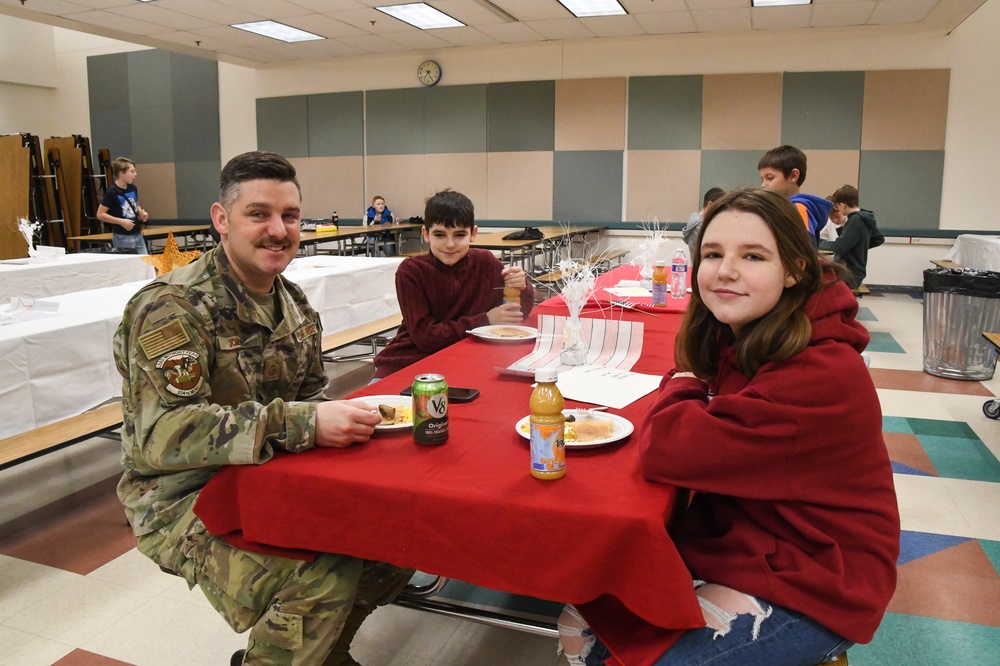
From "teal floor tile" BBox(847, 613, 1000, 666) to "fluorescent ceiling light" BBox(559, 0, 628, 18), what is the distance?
23.2ft

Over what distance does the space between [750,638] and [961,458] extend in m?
2.92

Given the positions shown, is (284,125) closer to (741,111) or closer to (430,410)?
(741,111)

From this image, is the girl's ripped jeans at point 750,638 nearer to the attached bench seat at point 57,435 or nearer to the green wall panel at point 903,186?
the attached bench seat at point 57,435

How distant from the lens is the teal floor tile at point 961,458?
332 cm

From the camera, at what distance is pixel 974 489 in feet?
10.3

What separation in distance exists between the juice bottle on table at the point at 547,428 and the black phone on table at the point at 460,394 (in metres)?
0.52

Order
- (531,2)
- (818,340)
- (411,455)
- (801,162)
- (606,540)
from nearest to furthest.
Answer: (606,540)
(818,340)
(411,455)
(801,162)
(531,2)

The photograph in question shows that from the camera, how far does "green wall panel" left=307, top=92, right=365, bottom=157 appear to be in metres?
11.0

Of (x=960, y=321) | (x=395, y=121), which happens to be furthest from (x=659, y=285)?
(x=395, y=121)

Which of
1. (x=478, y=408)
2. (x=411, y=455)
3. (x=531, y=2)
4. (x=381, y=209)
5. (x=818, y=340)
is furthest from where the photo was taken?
(x=381, y=209)

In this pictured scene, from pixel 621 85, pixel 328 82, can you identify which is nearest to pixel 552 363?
pixel 621 85

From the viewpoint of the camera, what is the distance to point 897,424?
159 inches

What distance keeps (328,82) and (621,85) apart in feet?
14.5

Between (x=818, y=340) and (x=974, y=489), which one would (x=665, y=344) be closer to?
(x=818, y=340)
